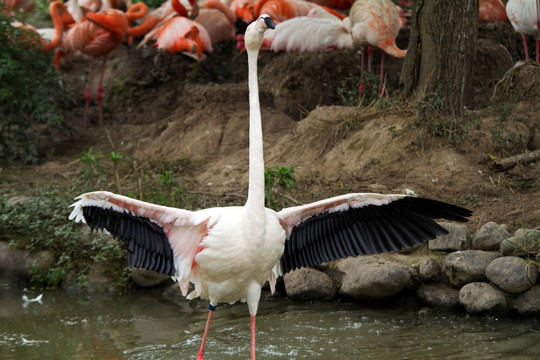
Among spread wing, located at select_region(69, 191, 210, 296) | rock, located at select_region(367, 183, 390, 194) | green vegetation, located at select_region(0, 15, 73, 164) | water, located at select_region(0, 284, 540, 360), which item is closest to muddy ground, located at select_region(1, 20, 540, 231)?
rock, located at select_region(367, 183, 390, 194)

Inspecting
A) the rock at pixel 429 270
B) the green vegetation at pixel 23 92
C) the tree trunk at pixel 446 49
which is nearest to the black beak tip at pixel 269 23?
the rock at pixel 429 270

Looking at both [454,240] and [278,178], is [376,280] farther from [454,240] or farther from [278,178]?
[278,178]

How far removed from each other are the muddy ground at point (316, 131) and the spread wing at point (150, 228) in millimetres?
2049

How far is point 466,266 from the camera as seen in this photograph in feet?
17.9

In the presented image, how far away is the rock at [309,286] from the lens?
6.02m

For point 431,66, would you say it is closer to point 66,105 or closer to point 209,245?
point 209,245

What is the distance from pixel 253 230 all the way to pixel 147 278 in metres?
2.52

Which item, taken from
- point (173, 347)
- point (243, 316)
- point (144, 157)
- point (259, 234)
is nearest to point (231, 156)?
point (144, 157)

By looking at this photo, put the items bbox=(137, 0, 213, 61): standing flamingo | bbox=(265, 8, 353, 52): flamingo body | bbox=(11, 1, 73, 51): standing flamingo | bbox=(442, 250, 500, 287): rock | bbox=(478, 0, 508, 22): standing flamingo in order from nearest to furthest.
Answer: bbox=(442, 250, 500, 287): rock < bbox=(265, 8, 353, 52): flamingo body < bbox=(478, 0, 508, 22): standing flamingo < bbox=(137, 0, 213, 61): standing flamingo < bbox=(11, 1, 73, 51): standing flamingo

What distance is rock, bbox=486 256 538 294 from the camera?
5.19m

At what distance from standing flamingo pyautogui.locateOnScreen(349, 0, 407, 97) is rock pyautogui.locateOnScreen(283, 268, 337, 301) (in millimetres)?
2841

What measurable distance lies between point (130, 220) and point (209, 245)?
2.32ft

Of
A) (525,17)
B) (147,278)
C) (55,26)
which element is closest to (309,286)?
(147,278)

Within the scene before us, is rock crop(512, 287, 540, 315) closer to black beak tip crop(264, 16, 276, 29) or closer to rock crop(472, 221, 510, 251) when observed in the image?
rock crop(472, 221, 510, 251)
